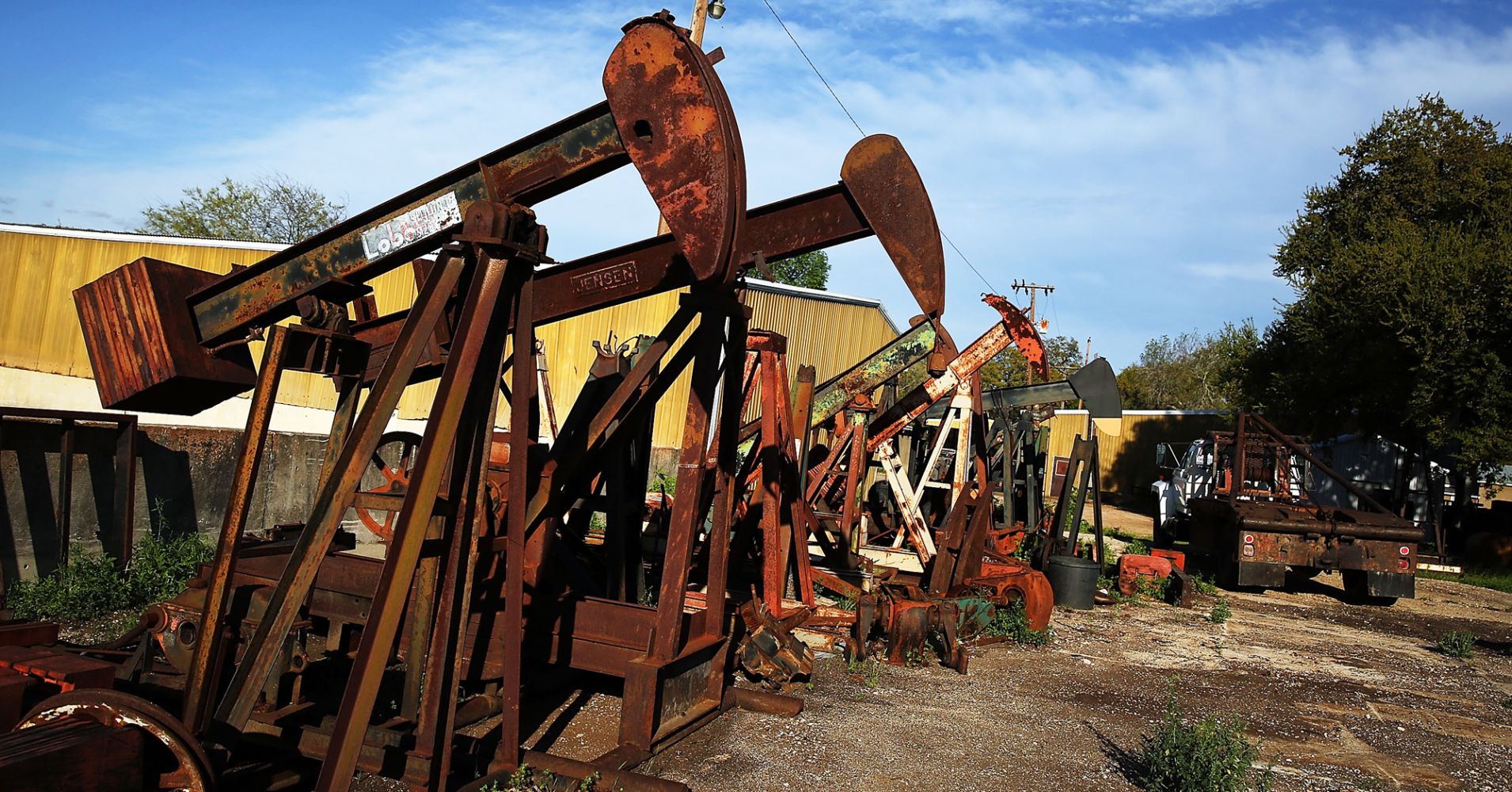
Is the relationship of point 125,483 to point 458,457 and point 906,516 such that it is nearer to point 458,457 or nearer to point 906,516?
point 458,457

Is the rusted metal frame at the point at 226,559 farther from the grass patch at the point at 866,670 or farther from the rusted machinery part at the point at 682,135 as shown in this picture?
the grass patch at the point at 866,670

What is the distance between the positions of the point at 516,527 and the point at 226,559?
1.20 meters

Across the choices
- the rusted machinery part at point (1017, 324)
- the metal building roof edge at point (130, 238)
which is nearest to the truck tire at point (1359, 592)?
the rusted machinery part at point (1017, 324)

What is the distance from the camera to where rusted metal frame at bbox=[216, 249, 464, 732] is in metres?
3.69

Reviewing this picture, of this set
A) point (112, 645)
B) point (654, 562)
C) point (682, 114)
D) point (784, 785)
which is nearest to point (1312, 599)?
point (654, 562)

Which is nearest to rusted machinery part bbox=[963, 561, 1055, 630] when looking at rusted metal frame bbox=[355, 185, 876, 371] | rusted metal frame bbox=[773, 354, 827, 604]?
rusted metal frame bbox=[773, 354, 827, 604]

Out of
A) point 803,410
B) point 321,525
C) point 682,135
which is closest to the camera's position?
point 321,525

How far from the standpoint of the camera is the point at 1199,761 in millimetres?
4555

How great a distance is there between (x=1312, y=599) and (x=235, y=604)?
12340mm

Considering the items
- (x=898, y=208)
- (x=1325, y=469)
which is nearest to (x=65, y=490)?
(x=898, y=208)

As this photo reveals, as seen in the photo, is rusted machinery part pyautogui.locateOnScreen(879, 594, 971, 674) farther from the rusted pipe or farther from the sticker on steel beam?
the sticker on steel beam

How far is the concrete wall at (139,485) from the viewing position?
691 centimetres

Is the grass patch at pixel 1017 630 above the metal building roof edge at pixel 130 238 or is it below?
below

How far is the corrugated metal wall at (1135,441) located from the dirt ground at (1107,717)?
22759mm
